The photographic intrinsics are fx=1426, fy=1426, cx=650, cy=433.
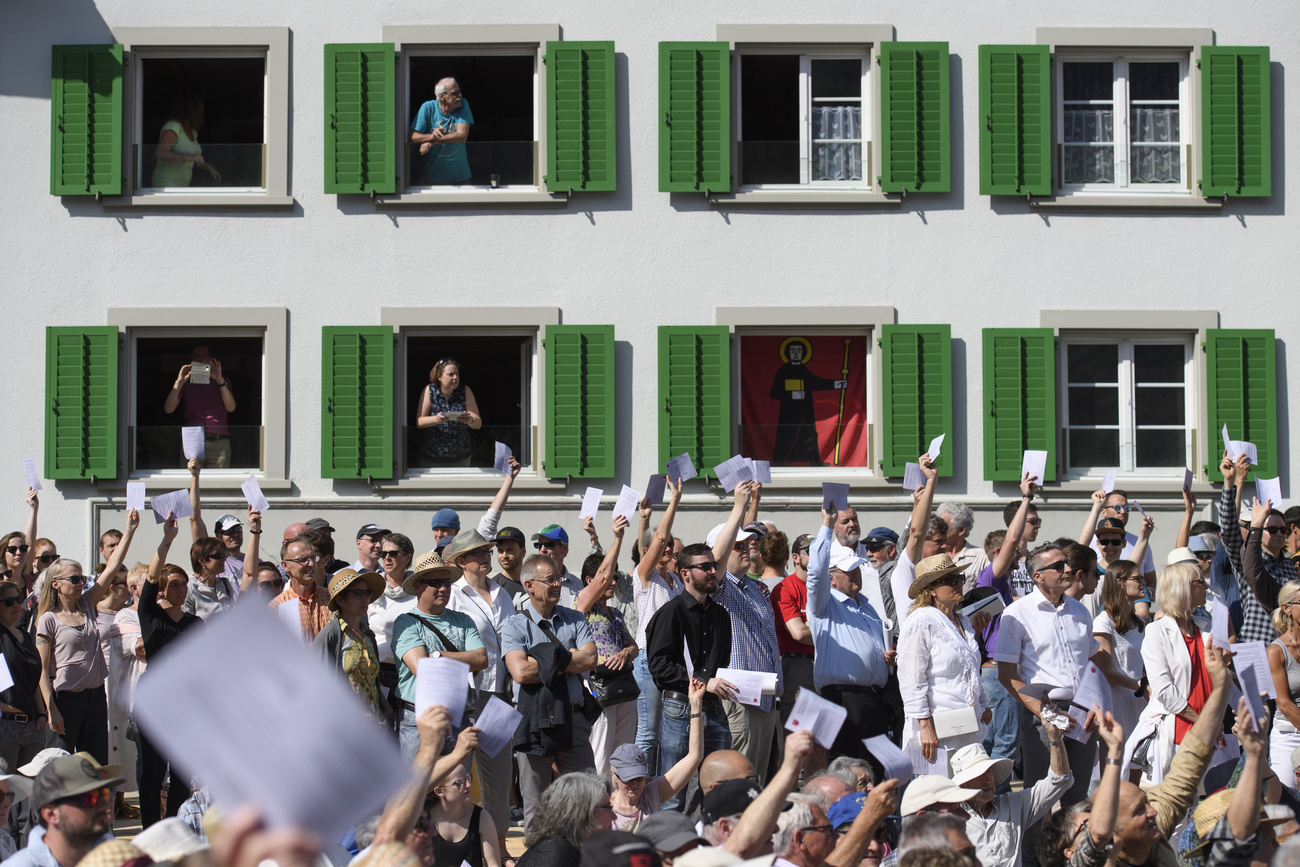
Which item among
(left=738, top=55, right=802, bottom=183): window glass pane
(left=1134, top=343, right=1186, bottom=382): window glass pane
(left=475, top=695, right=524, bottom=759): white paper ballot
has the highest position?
(left=738, top=55, right=802, bottom=183): window glass pane

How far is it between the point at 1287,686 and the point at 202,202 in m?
10.7

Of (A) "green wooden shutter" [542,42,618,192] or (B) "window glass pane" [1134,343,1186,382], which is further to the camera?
(B) "window glass pane" [1134,343,1186,382]

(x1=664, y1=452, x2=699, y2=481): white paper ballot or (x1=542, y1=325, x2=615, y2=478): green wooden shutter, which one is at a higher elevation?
(x1=542, y1=325, x2=615, y2=478): green wooden shutter

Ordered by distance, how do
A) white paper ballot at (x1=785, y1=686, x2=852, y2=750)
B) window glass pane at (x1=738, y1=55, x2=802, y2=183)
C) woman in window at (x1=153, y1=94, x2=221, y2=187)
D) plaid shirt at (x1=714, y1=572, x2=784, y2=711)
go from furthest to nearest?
window glass pane at (x1=738, y1=55, x2=802, y2=183), woman in window at (x1=153, y1=94, x2=221, y2=187), plaid shirt at (x1=714, y1=572, x2=784, y2=711), white paper ballot at (x1=785, y1=686, x2=852, y2=750)

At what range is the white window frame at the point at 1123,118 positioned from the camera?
1448 cm

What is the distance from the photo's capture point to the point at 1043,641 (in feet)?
27.2

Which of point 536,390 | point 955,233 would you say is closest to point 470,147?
point 536,390

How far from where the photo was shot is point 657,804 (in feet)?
23.1

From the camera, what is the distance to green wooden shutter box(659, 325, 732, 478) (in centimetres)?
1396

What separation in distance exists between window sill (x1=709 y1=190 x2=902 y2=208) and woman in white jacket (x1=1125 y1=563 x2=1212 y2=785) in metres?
6.79

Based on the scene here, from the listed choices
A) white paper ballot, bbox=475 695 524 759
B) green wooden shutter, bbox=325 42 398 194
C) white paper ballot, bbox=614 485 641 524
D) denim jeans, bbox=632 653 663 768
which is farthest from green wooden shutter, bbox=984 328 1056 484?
white paper ballot, bbox=475 695 524 759

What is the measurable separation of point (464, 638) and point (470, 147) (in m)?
7.83

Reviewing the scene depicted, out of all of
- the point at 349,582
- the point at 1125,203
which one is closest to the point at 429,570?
the point at 349,582

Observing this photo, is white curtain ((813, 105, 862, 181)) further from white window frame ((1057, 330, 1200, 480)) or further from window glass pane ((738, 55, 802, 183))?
white window frame ((1057, 330, 1200, 480))
